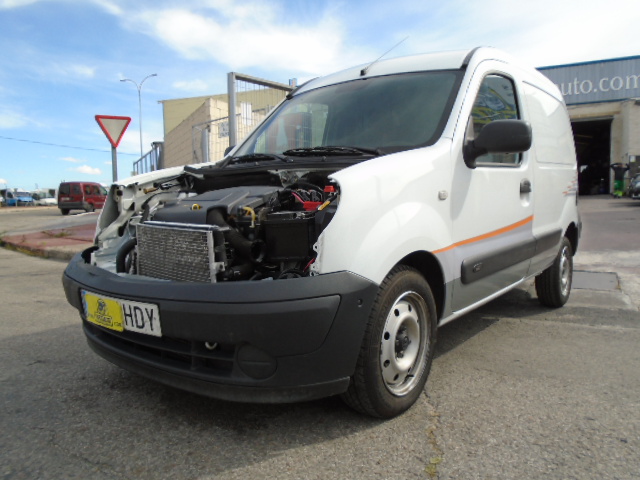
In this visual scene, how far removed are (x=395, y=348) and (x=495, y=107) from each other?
186cm

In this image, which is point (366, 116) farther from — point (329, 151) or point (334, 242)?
point (334, 242)

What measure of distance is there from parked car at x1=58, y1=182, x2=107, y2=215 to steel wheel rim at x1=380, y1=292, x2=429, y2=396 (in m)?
27.5

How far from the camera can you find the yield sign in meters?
8.04

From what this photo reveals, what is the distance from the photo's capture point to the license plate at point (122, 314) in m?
2.21

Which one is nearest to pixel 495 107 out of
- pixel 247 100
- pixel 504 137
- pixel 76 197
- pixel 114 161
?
pixel 504 137

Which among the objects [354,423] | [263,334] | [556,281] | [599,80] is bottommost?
[354,423]

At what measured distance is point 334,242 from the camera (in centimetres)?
209

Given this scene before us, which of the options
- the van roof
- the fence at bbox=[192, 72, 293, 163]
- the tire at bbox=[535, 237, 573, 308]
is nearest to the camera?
the van roof

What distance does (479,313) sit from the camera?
4.60 m

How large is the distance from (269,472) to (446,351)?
5.98 feet

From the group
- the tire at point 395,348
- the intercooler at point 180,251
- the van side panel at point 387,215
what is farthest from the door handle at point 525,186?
the intercooler at point 180,251

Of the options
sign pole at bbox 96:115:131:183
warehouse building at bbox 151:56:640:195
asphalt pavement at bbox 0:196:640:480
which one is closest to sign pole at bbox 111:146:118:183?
sign pole at bbox 96:115:131:183

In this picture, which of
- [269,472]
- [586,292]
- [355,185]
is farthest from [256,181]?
[586,292]

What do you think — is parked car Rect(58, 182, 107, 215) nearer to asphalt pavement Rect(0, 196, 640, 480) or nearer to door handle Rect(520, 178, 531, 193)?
asphalt pavement Rect(0, 196, 640, 480)
